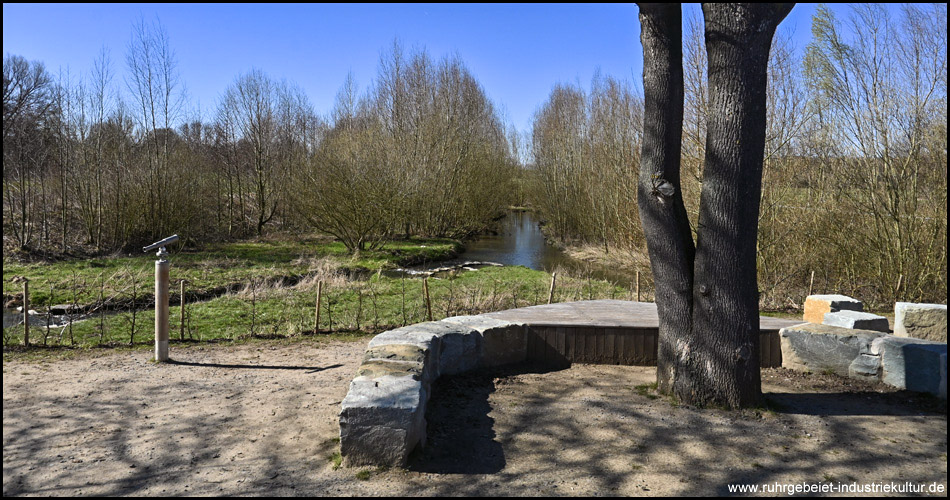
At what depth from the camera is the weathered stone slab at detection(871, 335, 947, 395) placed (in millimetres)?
5156

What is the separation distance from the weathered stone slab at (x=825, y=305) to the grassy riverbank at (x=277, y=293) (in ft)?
12.7

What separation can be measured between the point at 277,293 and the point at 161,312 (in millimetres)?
5541

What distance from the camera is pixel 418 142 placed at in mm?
26375

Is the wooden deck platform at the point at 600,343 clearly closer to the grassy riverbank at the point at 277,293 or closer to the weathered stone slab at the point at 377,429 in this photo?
the weathered stone slab at the point at 377,429

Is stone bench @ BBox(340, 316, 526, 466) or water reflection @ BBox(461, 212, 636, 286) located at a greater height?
water reflection @ BBox(461, 212, 636, 286)

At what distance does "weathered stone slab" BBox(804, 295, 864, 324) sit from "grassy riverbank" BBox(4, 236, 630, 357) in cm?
386

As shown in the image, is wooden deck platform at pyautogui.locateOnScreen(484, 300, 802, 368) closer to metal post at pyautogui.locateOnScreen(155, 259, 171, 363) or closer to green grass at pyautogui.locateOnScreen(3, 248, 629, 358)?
green grass at pyautogui.locateOnScreen(3, 248, 629, 358)

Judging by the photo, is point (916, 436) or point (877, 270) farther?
point (877, 270)

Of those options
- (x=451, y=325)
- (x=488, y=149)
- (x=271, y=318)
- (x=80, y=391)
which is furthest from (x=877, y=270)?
(x=488, y=149)

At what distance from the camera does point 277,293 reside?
39.0 ft

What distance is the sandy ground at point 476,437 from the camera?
3.70 metres

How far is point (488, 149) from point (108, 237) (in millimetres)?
20824

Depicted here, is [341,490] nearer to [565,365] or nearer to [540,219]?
[565,365]

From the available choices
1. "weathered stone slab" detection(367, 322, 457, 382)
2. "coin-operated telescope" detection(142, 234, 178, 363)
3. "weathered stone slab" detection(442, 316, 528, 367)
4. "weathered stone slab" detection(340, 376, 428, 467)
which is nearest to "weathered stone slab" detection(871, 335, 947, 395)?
"weathered stone slab" detection(442, 316, 528, 367)
